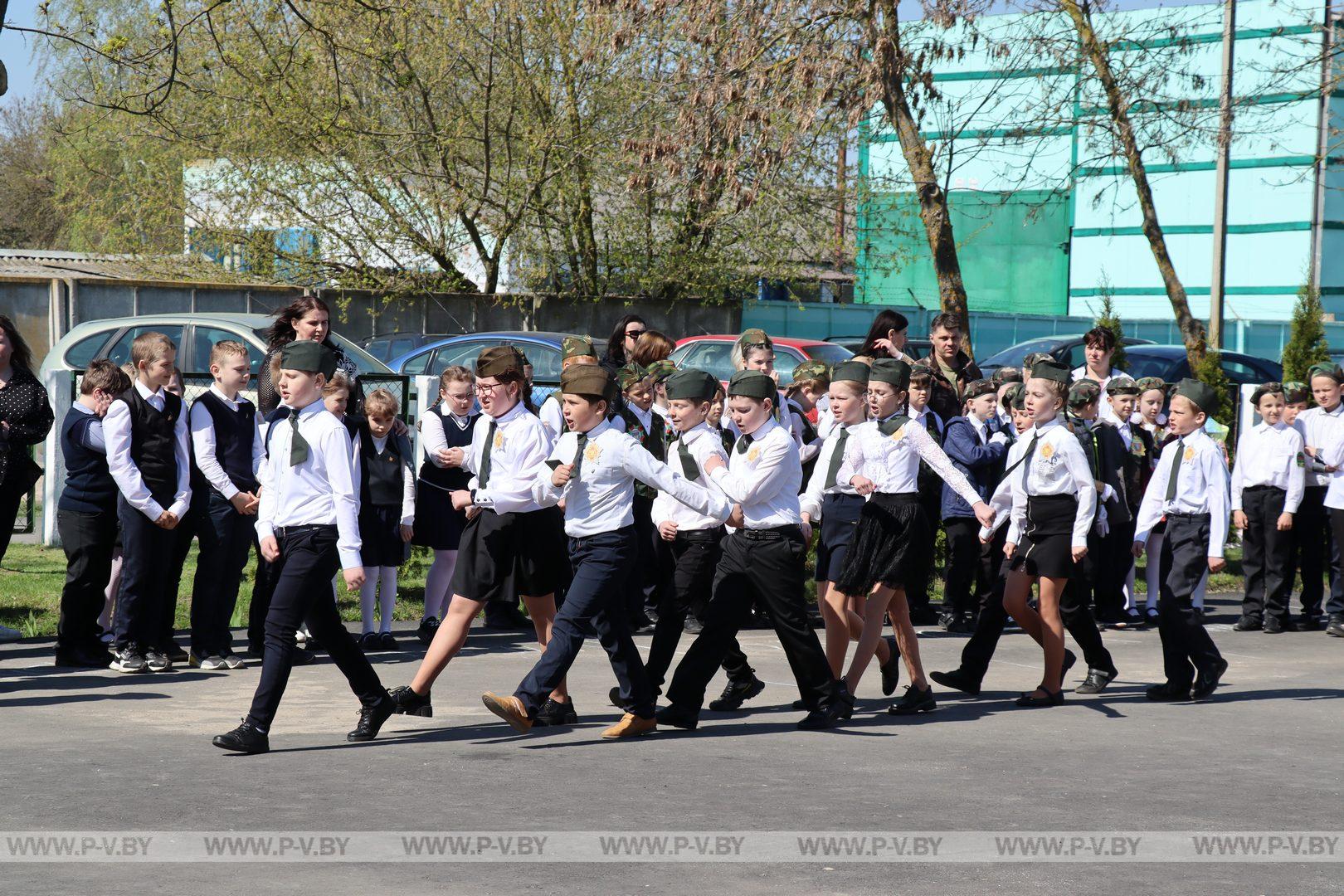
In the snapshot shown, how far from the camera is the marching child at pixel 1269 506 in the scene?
12211 mm

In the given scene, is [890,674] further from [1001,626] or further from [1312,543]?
[1312,543]

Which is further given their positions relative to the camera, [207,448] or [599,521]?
[207,448]

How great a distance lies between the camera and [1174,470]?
1020 cm

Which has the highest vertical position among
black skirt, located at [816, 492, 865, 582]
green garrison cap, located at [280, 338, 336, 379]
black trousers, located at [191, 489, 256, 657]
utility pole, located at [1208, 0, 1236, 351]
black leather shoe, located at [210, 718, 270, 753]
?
utility pole, located at [1208, 0, 1236, 351]

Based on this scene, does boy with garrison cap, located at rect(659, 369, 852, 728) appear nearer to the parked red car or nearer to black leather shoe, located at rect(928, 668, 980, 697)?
black leather shoe, located at rect(928, 668, 980, 697)

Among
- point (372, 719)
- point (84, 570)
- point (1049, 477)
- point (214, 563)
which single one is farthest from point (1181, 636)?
point (84, 570)

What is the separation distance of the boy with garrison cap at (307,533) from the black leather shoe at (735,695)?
1.88m

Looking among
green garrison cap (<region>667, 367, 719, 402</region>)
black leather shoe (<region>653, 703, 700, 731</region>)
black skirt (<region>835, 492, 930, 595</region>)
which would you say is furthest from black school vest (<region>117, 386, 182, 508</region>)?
black skirt (<region>835, 492, 930, 595</region>)

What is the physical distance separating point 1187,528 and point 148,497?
6256 millimetres

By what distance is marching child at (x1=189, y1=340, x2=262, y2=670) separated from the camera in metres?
9.25

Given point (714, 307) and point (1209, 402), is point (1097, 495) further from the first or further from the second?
point (714, 307)

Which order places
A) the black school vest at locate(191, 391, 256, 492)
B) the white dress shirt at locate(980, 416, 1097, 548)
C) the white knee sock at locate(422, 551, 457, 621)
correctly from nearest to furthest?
the white dress shirt at locate(980, 416, 1097, 548) → the black school vest at locate(191, 391, 256, 492) → the white knee sock at locate(422, 551, 457, 621)

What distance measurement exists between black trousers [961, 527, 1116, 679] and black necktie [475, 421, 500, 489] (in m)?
2.91

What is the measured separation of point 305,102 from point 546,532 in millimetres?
17661
